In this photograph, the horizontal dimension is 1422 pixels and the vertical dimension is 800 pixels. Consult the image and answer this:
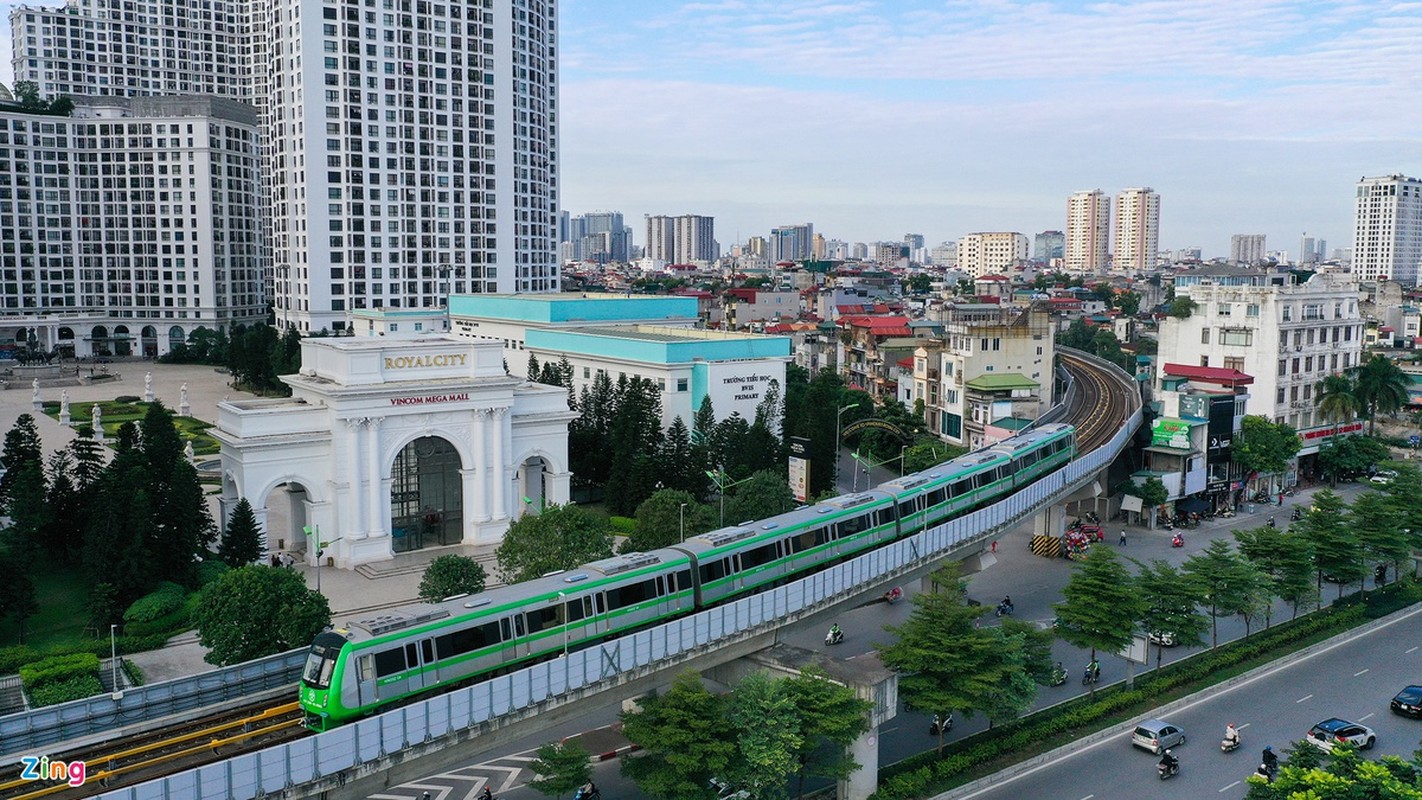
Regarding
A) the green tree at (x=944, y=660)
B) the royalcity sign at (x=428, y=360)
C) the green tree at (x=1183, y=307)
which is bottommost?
the green tree at (x=944, y=660)

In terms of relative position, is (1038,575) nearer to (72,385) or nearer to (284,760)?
(284,760)

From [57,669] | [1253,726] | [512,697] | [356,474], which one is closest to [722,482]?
[356,474]

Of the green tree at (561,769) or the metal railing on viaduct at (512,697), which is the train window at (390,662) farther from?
the green tree at (561,769)

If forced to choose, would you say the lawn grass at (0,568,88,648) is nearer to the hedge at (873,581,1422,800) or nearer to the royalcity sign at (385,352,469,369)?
the royalcity sign at (385,352,469,369)

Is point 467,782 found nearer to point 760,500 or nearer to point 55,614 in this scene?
point 760,500

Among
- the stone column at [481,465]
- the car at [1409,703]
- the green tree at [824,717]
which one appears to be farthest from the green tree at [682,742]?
the stone column at [481,465]
